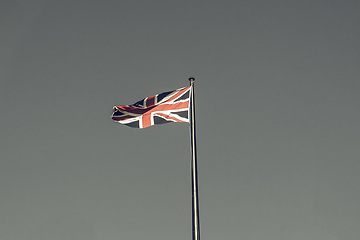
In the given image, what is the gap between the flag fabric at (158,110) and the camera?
22561mm

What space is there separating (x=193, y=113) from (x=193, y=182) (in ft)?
10.9

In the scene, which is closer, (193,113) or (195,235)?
(195,235)

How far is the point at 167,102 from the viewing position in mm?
23172

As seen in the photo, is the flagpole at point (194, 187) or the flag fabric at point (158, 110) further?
the flag fabric at point (158, 110)

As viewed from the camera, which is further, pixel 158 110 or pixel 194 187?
pixel 158 110

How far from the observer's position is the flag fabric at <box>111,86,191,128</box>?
22561 millimetres

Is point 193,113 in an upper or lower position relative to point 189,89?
lower

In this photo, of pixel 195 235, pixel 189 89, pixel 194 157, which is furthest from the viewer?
pixel 189 89

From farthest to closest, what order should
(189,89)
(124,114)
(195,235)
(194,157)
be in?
(124,114)
(189,89)
(194,157)
(195,235)

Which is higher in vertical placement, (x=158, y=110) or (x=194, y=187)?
(x=158, y=110)

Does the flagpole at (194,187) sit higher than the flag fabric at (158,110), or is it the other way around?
the flag fabric at (158,110)

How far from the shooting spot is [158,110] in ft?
76.8

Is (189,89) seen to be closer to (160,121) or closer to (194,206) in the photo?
(160,121)

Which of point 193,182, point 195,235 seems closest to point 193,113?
point 193,182
